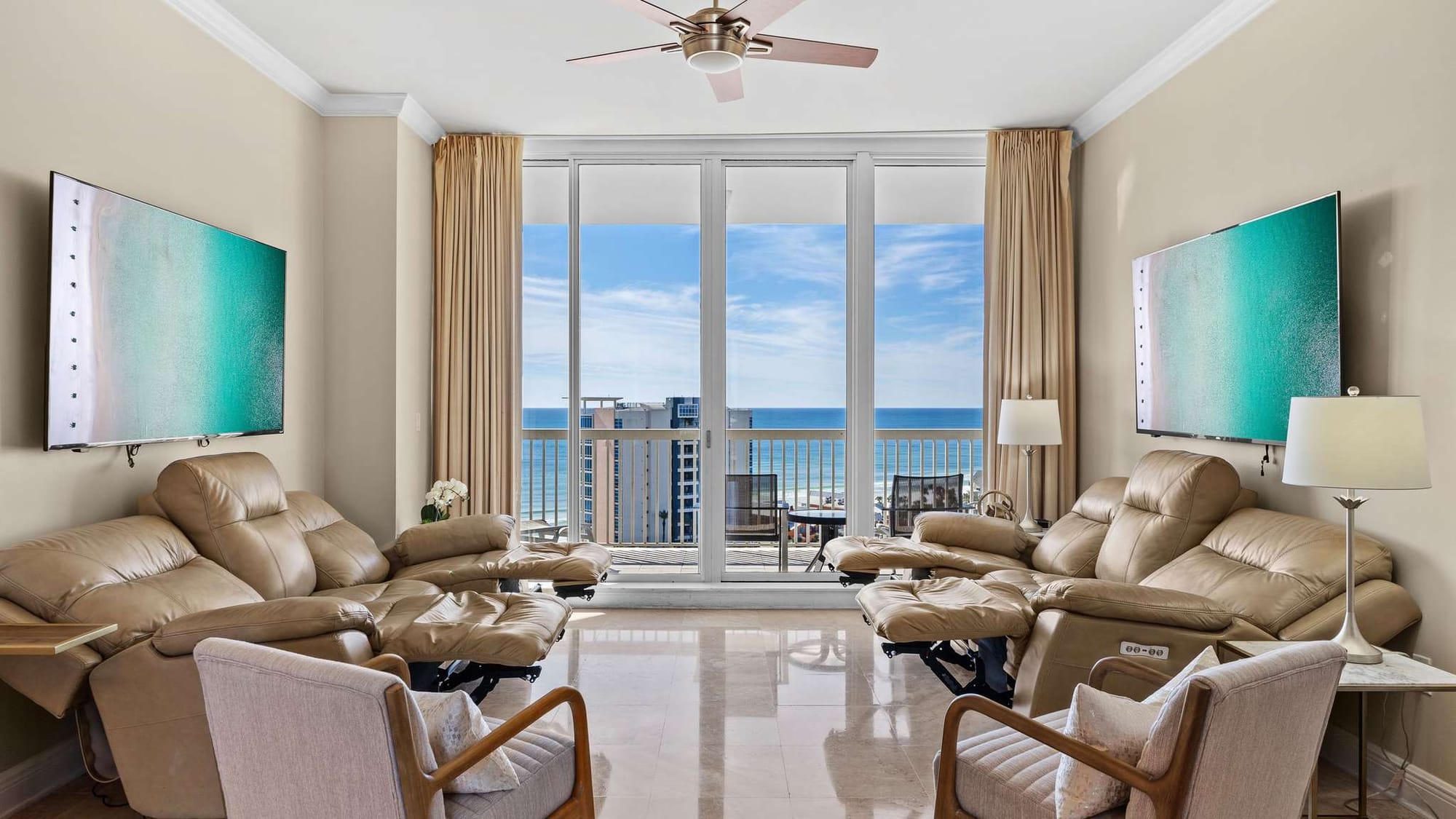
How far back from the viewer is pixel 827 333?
516cm

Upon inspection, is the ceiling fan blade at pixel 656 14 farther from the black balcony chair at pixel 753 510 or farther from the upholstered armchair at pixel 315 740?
the black balcony chair at pixel 753 510

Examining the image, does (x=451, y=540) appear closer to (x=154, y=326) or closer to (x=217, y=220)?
(x=154, y=326)

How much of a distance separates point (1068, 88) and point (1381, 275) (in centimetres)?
205

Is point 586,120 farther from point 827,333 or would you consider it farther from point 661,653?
point 661,653

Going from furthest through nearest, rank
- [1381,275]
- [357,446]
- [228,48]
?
1. [357,446]
2. [228,48]
3. [1381,275]

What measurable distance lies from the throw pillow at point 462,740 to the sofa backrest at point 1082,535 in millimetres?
2864

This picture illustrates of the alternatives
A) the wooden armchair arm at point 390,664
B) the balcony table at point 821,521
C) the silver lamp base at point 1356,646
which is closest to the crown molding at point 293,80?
the wooden armchair arm at point 390,664

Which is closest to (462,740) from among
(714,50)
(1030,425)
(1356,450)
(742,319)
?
(714,50)

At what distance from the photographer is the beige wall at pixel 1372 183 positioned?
2.42 metres

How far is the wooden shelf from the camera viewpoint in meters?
1.86

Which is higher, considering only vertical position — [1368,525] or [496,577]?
[1368,525]

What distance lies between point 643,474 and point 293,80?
291 centimetres

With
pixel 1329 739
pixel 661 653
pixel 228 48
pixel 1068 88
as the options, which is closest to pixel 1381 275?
pixel 1329 739

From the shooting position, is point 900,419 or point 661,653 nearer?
point 661,653
